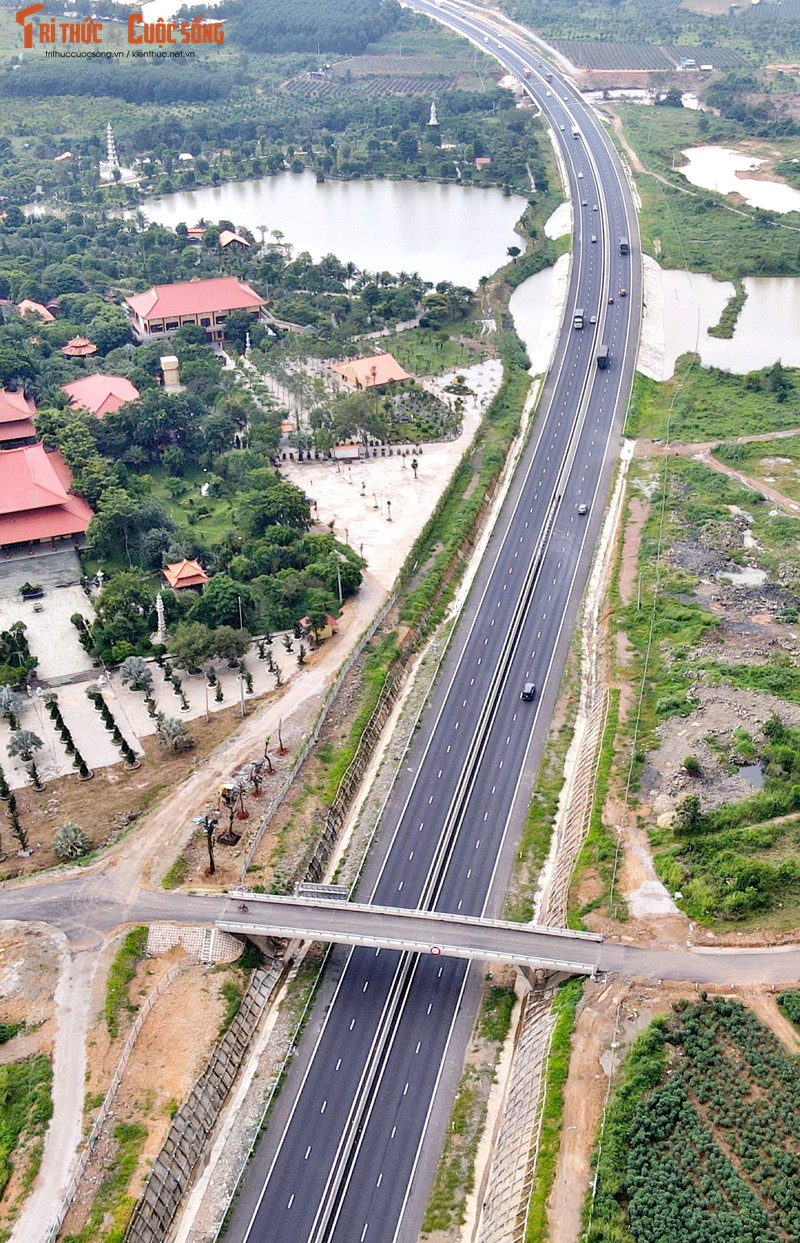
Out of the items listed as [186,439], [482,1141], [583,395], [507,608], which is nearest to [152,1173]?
[482,1141]

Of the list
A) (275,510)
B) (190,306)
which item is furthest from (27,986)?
(190,306)

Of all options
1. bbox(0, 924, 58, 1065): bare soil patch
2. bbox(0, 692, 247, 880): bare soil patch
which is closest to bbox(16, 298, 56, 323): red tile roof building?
bbox(0, 692, 247, 880): bare soil patch

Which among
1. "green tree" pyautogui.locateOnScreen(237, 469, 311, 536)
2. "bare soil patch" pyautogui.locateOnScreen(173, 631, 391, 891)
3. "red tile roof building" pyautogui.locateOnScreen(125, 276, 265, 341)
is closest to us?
"bare soil patch" pyautogui.locateOnScreen(173, 631, 391, 891)

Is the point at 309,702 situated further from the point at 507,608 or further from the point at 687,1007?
the point at 687,1007

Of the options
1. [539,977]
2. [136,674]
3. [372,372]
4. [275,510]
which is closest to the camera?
[539,977]

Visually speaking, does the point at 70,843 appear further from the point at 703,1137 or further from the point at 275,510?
the point at 275,510

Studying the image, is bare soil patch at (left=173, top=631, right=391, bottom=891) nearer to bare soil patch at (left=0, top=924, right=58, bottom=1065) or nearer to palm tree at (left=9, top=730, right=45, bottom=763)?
bare soil patch at (left=0, top=924, right=58, bottom=1065)

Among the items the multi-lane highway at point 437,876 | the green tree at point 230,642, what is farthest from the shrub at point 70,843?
the green tree at point 230,642
